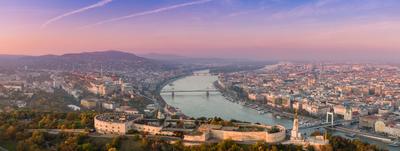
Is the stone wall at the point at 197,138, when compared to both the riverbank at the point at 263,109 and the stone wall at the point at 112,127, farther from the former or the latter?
the riverbank at the point at 263,109

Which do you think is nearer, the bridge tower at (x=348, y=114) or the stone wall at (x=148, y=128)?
the stone wall at (x=148, y=128)

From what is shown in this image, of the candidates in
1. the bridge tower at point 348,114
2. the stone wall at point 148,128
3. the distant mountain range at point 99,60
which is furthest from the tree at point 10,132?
the distant mountain range at point 99,60

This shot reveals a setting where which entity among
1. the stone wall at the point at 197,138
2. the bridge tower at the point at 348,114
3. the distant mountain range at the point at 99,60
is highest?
the distant mountain range at the point at 99,60

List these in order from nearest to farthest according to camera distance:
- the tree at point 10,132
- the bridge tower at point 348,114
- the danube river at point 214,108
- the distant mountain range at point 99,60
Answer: the tree at point 10,132
the danube river at point 214,108
the bridge tower at point 348,114
the distant mountain range at point 99,60

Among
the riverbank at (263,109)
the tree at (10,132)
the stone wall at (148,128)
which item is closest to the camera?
the tree at (10,132)

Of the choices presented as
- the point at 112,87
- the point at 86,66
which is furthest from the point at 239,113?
the point at 86,66

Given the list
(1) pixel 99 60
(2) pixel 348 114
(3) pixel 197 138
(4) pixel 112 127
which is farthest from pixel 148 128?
(1) pixel 99 60

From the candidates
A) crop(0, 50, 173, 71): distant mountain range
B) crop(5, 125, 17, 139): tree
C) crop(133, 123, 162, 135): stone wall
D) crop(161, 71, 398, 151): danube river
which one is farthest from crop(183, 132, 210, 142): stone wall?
crop(0, 50, 173, 71): distant mountain range

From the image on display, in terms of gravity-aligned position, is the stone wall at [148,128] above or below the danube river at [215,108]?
above

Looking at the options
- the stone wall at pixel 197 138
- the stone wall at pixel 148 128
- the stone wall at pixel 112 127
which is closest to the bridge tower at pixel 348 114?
the stone wall at pixel 197 138

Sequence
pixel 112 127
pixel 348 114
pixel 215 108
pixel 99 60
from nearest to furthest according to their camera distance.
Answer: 1. pixel 112 127
2. pixel 348 114
3. pixel 215 108
4. pixel 99 60

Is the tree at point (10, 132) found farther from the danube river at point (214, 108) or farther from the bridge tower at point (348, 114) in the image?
the bridge tower at point (348, 114)

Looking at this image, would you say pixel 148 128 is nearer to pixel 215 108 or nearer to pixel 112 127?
pixel 112 127

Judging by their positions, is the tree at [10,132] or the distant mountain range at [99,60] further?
the distant mountain range at [99,60]
